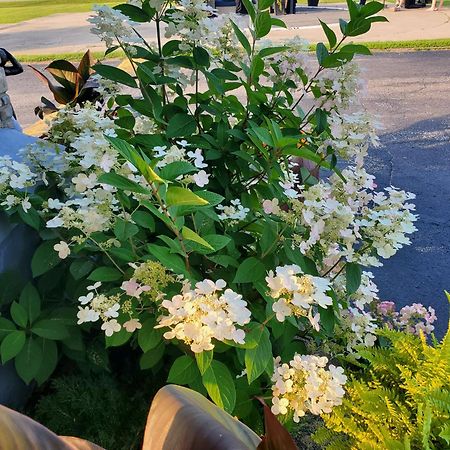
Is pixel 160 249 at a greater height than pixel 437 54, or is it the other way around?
pixel 160 249

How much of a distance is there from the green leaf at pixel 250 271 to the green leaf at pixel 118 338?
31 centimetres

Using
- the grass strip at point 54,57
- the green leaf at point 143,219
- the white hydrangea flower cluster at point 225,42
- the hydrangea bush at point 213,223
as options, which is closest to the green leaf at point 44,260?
the hydrangea bush at point 213,223

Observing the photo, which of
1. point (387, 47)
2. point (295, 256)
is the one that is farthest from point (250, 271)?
point (387, 47)

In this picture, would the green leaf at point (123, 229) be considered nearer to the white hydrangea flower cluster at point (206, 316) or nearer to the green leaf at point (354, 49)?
the white hydrangea flower cluster at point (206, 316)

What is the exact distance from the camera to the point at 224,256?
1.52 meters

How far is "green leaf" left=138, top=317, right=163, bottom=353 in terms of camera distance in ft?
4.55

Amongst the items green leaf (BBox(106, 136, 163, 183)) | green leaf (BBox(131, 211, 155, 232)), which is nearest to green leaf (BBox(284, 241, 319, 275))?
green leaf (BBox(131, 211, 155, 232))

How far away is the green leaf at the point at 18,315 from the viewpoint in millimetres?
1554

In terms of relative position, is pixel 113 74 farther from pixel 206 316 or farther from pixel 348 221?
pixel 206 316

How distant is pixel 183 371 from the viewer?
1367 mm

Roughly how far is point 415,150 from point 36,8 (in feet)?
61.8

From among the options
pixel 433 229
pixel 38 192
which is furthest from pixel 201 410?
pixel 433 229

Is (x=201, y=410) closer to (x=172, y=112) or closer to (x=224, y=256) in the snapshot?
A: (x=224, y=256)

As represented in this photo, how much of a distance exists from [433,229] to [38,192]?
2.96 m
